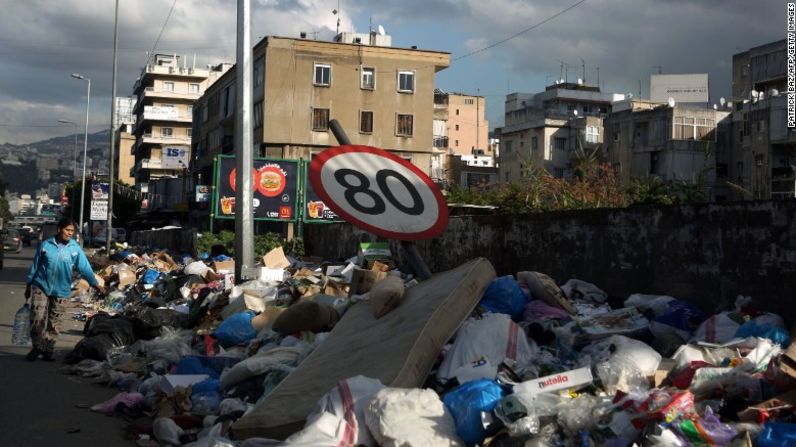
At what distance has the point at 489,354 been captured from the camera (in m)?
6.03

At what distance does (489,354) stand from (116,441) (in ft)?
9.56

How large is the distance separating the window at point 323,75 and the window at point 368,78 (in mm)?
1861

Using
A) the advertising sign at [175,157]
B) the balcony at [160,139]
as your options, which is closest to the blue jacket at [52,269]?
the advertising sign at [175,157]

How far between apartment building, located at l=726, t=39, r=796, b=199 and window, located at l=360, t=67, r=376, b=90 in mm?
19963

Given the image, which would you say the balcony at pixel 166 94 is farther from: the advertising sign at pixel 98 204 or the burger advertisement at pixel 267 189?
the burger advertisement at pixel 267 189

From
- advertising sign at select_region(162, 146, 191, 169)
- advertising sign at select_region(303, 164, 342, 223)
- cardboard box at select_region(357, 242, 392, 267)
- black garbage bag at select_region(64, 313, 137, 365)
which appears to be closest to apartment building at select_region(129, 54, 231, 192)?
advertising sign at select_region(162, 146, 191, 169)

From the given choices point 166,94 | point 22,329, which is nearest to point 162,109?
point 166,94

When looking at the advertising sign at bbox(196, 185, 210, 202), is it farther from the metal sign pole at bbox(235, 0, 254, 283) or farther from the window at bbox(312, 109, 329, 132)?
the metal sign pole at bbox(235, 0, 254, 283)

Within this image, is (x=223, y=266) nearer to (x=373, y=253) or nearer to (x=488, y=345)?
(x=373, y=253)

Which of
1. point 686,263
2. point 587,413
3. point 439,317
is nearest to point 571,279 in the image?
point 686,263

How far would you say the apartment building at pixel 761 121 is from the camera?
1980 inches

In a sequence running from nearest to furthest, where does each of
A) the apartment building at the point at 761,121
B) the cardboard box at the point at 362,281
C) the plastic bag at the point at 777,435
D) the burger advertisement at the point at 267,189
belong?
the plastic bag at the point at 777,435 < the cardboard box at the point at 362,281 < the burger advertisement at the point at 267,189 < the apartment building at the point at 761,121

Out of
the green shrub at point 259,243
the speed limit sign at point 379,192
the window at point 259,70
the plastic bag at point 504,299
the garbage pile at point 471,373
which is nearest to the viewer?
the garbage pile at point 471,373

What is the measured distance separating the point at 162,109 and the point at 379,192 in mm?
97464
